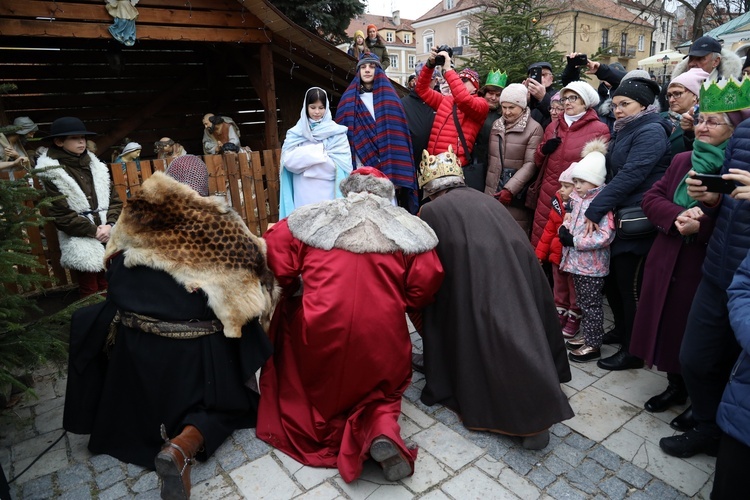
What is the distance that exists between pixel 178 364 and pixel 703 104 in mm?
3372

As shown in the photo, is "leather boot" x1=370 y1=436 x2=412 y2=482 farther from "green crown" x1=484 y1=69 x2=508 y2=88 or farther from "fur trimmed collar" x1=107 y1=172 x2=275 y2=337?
"green crown" x1=484 y1=69 x2=508 y2=88

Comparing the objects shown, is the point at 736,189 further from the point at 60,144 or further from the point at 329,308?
the point at 60,144

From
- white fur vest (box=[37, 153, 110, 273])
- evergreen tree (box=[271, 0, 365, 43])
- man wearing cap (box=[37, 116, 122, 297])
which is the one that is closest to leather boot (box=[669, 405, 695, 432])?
white fur vest (box=[37, 153, 110, 273])

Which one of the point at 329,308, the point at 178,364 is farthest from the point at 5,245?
the point at 329,308

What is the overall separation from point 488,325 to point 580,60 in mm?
3647

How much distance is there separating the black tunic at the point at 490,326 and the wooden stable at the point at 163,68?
5650 millimetres

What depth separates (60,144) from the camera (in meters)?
4.32

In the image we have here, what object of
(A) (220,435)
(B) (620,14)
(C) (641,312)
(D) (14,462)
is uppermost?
(B) (620,14)

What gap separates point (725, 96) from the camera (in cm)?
265

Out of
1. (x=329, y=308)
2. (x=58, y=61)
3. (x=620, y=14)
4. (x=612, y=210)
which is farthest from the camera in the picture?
(x=620, y=14)

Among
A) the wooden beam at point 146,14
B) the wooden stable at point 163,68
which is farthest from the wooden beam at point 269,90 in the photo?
the wooden beam at point 146,14

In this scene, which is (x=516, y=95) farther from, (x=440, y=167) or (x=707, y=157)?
(x=707, y=157)

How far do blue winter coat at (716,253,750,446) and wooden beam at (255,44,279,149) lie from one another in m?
7.59

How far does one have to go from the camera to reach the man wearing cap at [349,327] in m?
2.70
